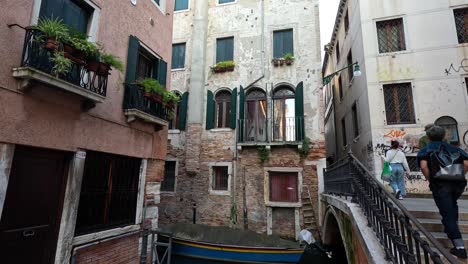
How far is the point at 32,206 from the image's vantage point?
163 inches

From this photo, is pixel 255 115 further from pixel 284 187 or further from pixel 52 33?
pixel 52 33

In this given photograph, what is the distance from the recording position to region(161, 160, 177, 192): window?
11.8 meters

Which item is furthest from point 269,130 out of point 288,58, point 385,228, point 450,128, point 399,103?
point 385,228

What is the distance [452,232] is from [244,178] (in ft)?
27.9

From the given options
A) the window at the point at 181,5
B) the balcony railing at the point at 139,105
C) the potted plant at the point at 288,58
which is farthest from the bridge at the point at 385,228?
the window at the point at 181,5

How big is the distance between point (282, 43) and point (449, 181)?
10118mm

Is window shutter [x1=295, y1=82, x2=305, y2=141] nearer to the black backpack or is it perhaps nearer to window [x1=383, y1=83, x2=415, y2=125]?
window [x1=383, y1=83, x2=415, y2=125]

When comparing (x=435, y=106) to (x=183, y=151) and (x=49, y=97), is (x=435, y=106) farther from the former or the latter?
(x=49, y=97)

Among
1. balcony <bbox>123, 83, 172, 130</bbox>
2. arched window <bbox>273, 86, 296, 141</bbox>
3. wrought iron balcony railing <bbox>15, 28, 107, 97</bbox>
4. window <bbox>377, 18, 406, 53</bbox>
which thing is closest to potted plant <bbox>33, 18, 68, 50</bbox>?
wrought iron balcony railing <bbox>15, 28, 107, 97</bbox>

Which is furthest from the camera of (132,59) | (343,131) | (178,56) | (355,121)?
(343,131)

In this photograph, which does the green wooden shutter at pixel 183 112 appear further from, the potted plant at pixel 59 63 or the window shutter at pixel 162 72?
the potted plant at pixel 59 63

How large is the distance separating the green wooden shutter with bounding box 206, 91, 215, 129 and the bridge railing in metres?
7.52

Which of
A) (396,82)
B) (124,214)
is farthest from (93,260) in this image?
(396,82)

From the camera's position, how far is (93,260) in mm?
5039
